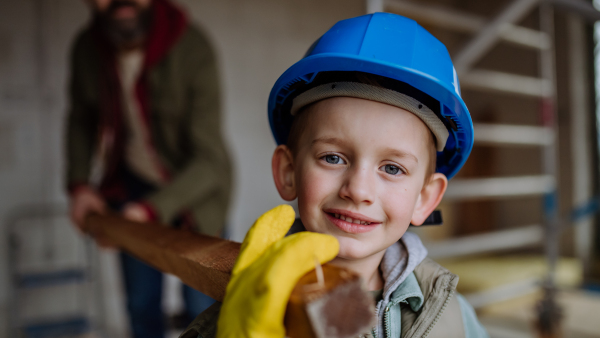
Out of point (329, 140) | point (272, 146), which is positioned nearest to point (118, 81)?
point (329, 140)

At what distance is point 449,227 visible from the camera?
16.5 ft

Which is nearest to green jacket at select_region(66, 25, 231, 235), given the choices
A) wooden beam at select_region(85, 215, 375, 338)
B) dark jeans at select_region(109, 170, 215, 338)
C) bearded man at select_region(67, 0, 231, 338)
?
bearded man at select_region(67, 0, 231, 338)

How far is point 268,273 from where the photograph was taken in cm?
33

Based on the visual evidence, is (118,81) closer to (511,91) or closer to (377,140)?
(377,140)

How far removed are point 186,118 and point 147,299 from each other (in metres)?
0.79

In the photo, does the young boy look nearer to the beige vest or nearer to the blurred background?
the beige vest

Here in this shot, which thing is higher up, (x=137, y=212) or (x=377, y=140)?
(x=377, y=140)

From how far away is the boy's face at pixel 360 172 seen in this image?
1.97 ft

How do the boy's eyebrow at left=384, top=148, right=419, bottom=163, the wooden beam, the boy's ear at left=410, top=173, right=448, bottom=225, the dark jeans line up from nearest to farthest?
the wooden beam < the boy's eyebrow at left=384, top=148, right=419, bottom=163 < the boy's ear at left=410, top=173, right=448, bottom=225 < the dark jeans

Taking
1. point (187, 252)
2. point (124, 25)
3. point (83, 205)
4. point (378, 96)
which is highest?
point (124, 25)

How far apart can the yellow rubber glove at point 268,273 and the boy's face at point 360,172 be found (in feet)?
0.57

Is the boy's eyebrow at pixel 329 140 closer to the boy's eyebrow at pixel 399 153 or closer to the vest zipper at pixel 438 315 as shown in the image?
the boy's eyebrow at pixel 399 153

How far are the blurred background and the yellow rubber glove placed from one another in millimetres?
1531

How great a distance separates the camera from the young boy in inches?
→ 23.1
